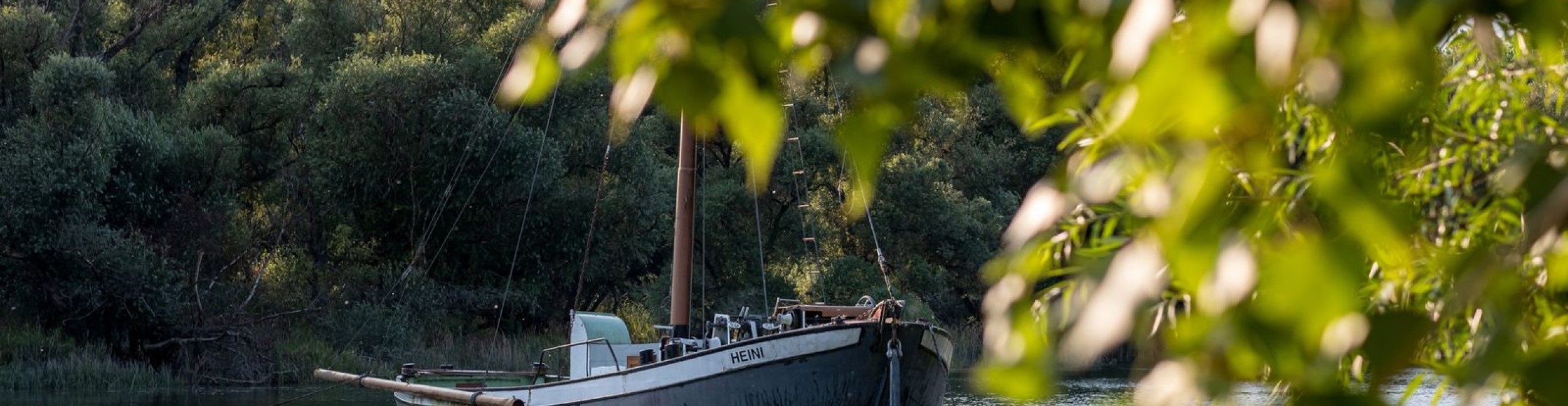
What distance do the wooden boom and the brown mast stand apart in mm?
2261

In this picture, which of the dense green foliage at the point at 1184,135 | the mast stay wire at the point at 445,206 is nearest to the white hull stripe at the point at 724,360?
the dense green foliage at the point at 1184,135

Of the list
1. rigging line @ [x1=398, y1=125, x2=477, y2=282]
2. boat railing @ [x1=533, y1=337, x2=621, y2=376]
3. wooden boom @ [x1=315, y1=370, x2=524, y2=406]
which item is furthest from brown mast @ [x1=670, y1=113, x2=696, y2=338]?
rigging line @ [x1=398, y1=125, x2=477, y2=282]

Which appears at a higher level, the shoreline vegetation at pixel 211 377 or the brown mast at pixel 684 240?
the brown mast at pixel 684 240

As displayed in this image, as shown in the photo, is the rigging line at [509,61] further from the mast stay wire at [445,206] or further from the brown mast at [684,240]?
the brown mast at [684,240]

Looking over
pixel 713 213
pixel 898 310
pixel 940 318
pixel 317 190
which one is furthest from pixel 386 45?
pixel 898 310

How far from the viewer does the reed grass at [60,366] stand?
26172mm

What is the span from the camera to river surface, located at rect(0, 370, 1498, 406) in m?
24.0

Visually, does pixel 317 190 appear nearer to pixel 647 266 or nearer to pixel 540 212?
pixel 540 212

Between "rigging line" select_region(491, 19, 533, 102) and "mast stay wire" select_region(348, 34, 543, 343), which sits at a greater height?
"rigging line" select_region(491, 19, 533, 102)

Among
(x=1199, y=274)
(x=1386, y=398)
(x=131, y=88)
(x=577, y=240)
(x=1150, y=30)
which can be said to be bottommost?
→ (x=1386, y=398)

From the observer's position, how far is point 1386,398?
56.8 inches

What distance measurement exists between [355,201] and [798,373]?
64.8 ft

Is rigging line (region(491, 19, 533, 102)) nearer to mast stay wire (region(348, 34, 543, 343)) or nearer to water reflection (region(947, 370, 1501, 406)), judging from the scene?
mast stay wire (region(348, 34, 543, 343))

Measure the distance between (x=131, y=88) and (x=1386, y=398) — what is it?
3485 centimetres
